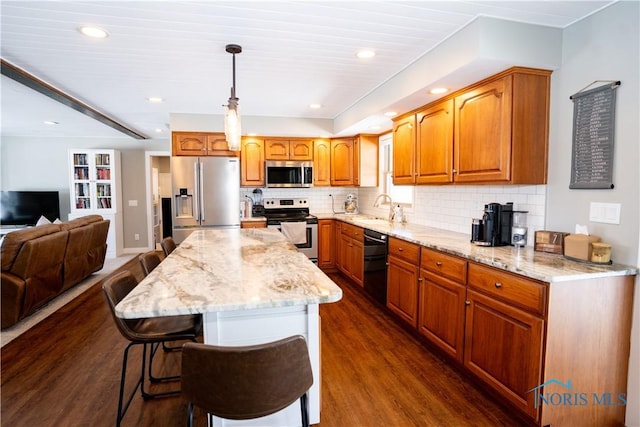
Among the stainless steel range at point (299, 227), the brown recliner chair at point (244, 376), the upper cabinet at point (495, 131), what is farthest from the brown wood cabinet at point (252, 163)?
the brown recliner chair at point (244, 376)

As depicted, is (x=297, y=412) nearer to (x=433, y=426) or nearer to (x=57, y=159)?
(x=433, y=426)

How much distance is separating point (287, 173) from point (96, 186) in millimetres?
3961

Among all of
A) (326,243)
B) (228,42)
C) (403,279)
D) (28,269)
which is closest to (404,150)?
(403,279)

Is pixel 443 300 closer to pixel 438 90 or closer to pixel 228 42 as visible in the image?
pixel 438 90

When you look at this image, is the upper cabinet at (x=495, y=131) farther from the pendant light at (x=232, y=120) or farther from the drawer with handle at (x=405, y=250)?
the pendant light at (x=232, y=120)

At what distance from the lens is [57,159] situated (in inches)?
265

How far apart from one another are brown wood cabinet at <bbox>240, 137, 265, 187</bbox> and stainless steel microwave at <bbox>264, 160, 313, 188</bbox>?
118mm

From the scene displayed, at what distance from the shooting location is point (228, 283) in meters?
1.67

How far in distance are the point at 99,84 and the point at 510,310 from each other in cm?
420

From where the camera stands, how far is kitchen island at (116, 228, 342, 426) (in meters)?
1.39

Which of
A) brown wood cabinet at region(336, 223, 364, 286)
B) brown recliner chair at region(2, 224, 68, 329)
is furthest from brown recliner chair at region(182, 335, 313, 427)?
brown recliner chair at region(2, 224, 68, 329)

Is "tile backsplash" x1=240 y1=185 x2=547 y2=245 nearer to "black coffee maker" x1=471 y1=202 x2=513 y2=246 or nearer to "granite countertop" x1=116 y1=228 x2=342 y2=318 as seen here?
"black coffee maker" x1=471 y1=202 x2=513 y2=246

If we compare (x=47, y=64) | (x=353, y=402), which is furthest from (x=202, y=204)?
(x=353, y=402)

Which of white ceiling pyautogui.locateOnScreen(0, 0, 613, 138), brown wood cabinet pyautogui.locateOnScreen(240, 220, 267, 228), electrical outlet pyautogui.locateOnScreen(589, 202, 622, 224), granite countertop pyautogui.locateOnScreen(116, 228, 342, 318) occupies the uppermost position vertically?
white ceiling pyautogui.locateOnScreen(0, 0, 613, 138)
